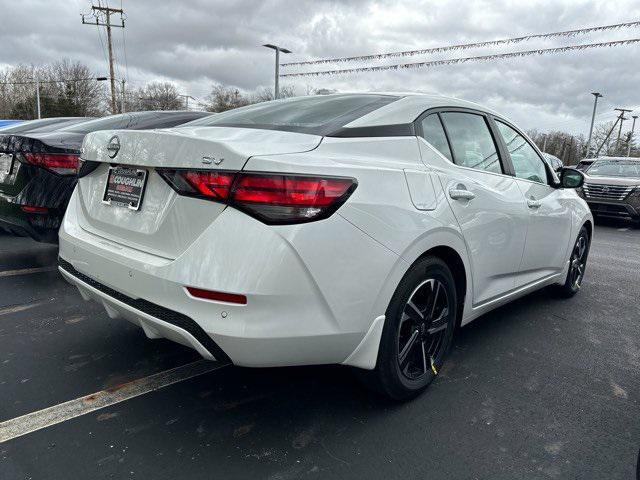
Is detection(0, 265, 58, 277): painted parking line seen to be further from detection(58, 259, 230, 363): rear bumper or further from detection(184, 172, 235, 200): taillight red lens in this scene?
detection(184, 172, 235, 200): taillight red lens

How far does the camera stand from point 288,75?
2572 cm

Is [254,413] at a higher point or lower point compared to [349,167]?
lower

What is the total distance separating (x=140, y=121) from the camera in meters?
5.25

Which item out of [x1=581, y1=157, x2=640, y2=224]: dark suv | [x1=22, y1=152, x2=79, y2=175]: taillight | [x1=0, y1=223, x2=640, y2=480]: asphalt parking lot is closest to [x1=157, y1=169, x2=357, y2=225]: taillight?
[x1=0, y1=223, x2=640, y2=480]: asphalt parking lot

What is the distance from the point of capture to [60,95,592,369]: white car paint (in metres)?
1.81

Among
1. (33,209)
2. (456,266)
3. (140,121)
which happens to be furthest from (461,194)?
(140,121)

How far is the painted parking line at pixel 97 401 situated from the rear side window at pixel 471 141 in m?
1.84

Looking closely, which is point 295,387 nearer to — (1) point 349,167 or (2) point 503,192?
(1) point 349,167

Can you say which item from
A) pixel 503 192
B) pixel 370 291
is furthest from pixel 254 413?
pixel 503 192

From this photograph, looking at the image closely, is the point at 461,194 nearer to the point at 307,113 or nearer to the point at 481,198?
the point at 481,198

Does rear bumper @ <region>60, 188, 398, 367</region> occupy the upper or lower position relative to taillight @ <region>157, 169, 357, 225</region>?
lower

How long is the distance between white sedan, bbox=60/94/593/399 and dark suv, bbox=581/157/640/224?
9494 mm

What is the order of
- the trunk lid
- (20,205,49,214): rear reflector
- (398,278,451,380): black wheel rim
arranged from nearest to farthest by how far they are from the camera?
1. the trunk lid
2. (398,278,451,380): black wheel rim
3. (20,205,49,214): rear reflector

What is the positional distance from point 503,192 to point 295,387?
5.59 feet
